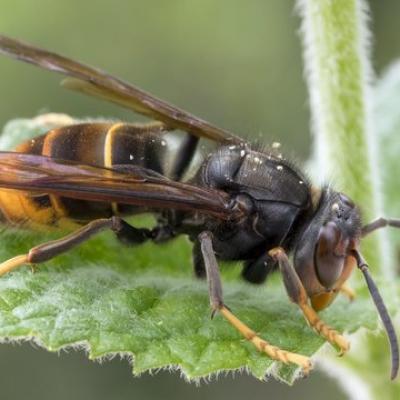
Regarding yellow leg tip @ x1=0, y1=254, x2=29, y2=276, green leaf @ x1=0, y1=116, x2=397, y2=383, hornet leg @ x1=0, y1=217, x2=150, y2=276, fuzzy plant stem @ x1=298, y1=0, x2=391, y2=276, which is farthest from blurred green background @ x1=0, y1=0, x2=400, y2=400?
yellow leg tip @ x1=0, y1=254, x2=29, y2=276

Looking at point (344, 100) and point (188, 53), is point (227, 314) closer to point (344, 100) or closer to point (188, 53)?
point (344, 100)

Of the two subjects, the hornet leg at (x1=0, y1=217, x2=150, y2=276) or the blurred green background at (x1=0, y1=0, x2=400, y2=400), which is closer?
the hornet leg at (x1=0, y1=217, x2=150, y2=276)

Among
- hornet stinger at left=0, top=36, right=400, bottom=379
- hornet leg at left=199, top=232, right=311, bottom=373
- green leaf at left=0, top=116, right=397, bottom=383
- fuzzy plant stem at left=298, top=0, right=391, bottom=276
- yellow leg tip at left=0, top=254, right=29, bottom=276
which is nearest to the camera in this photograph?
green leaf at left=0, top=116, right=397, bottom=383

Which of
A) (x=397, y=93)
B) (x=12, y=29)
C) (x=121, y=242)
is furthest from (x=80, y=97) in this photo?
(x=121, y=242)

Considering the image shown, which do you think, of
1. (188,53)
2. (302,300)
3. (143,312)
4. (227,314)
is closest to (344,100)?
(302,300)

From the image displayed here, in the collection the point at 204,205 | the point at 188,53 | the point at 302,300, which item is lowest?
the point at 188,53

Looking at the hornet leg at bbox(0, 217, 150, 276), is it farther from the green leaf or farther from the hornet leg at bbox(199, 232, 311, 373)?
the hornet leg at bbox(199, 232, 311, 373)
